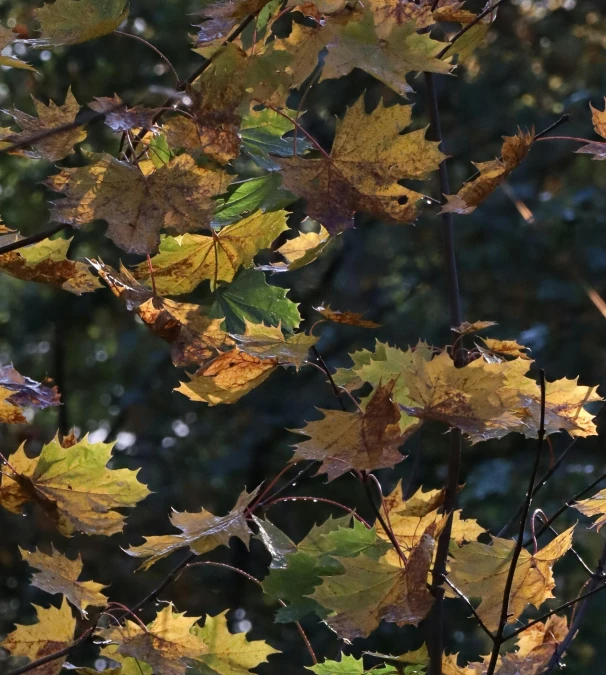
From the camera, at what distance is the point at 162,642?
3.59 ft

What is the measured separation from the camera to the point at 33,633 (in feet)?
4.01

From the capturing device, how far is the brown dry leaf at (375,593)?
942 mm

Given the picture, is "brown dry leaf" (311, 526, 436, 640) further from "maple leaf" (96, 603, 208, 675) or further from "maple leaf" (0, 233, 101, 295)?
"maple leaf" (0, 233, 101, 295)

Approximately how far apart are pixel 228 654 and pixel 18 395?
395 millimetres

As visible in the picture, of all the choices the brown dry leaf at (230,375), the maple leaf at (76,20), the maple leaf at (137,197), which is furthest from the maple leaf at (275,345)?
the maple leaf at (76,20)

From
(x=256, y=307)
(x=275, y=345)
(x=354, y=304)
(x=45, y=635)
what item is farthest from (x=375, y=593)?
(x=354, y=304)

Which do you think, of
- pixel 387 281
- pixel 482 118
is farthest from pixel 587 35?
pixel 387 281

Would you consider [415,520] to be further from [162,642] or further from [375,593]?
[162,642]

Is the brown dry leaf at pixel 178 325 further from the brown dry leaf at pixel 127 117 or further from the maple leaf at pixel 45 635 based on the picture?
the maple leaf at pixel 45 635

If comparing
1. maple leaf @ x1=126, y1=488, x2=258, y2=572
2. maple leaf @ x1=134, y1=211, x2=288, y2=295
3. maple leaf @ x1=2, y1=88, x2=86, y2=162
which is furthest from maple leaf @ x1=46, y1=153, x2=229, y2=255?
maple leaf @ x1=126, y1=488, x2=258, y2=572

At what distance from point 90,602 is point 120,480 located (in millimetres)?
141

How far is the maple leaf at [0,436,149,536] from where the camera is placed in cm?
115

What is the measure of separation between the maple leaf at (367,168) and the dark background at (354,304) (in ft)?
9.26

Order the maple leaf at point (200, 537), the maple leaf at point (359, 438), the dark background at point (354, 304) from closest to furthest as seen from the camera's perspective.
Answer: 1. the maple leaf at point (359, 438)
2. the maple leaf at point (200, 537)
3. the dark background at point (354, 304)
